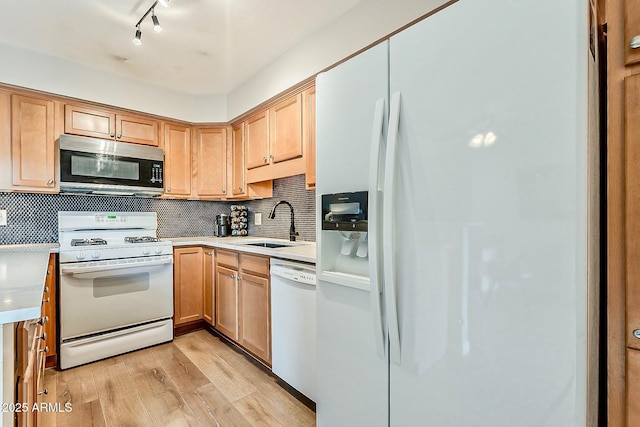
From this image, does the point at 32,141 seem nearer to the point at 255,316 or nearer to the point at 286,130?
the point at 286,130

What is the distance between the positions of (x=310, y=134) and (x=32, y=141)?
7.23ft

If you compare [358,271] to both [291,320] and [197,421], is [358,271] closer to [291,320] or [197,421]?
[291,320]

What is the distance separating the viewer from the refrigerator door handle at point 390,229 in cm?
104

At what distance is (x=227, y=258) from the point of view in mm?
2605

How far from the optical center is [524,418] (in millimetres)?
820

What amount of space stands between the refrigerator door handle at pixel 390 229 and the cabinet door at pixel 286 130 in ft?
4.48

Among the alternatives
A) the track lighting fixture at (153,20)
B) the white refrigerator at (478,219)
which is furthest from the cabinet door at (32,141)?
the white refrigerator at (478,219)

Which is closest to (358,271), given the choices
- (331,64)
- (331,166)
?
(331,166)

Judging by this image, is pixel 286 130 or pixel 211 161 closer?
pixel 286 130

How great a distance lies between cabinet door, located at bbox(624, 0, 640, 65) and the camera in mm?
817

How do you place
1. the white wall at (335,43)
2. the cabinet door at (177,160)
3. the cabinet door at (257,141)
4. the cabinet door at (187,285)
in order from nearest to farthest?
1. the white wall at (335,43)
2. the cabinet door at (257,141)
3. the cabinet door at (187,285)
4. the cabinet door at (177,160)

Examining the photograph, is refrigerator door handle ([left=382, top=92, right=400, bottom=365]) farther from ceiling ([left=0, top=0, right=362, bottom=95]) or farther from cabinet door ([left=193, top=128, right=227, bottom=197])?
cabinet door ([left=193, top=128, right=227, bottom=197])

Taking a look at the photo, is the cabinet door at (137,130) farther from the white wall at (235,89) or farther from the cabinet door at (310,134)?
the cabinet door at (310,134)

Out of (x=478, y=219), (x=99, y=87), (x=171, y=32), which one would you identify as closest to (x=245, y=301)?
(x=478, y=219)
